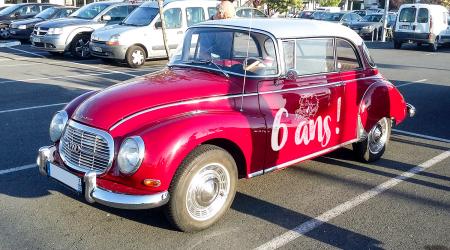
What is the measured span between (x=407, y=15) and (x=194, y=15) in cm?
1188

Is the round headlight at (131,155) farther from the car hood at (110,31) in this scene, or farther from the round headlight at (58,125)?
the car hood at (110,31)

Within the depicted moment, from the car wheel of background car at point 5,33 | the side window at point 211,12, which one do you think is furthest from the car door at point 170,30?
the car wheel of background car at point 5,33

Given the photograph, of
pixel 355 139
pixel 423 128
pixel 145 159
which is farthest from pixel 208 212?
pixel 423 128

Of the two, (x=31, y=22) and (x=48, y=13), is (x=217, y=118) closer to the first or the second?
(x=48, y=13)

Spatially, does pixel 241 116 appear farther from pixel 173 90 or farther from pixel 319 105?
pixel 319 105

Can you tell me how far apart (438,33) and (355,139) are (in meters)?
18.5

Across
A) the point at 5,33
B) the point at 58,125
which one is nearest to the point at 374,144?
the point at 58,125

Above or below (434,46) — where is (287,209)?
below

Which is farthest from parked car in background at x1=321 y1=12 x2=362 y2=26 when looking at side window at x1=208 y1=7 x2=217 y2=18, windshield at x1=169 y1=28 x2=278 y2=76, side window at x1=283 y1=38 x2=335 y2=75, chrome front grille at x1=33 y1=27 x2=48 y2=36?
windshield at x1=169 y1=28 x2=278 y2=76

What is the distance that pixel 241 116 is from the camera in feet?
Result: 14.2

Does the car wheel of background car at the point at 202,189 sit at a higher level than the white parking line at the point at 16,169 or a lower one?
higher

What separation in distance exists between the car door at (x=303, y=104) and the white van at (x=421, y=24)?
1789 cm

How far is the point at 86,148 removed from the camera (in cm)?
403

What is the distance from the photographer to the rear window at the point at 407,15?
21.6 metres
